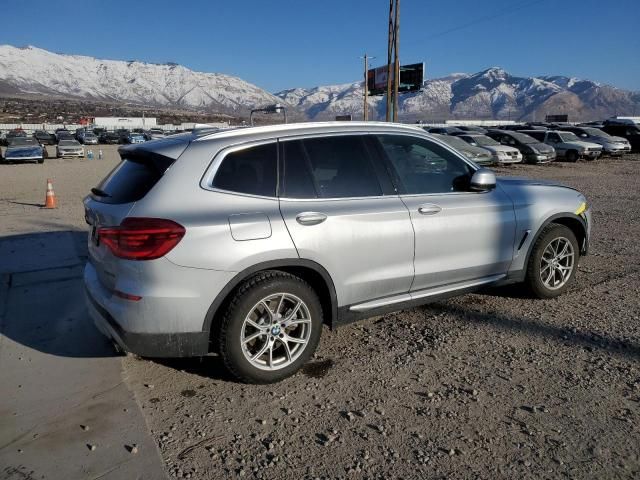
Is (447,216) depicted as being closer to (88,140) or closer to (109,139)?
(88,140)

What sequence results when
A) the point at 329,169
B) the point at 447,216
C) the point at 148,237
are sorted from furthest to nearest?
the point at 447,216
the point at 329,169
the point at 148,237

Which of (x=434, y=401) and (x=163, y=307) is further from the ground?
(x=163, y=307)

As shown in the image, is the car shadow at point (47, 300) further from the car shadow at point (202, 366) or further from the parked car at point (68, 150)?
the parked car at point (68, 150)

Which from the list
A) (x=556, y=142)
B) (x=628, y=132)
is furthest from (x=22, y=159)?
(x=628, y=132)

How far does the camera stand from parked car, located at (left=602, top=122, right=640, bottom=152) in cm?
3075

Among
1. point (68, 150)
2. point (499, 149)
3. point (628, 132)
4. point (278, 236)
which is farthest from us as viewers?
point (68, 150)

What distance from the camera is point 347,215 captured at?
3.56m

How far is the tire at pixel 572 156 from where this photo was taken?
2489 cm

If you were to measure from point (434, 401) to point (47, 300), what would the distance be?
3895mm

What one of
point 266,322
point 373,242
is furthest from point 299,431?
point 373,242

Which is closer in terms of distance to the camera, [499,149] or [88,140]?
[499,149]

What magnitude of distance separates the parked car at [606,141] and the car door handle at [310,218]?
2783 cm

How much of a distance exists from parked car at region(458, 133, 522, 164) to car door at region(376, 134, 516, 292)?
18124mm

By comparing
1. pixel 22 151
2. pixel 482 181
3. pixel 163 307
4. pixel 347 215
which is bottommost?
pixel 22 151
